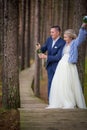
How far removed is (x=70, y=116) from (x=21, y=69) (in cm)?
1617

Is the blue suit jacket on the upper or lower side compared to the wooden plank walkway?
upper

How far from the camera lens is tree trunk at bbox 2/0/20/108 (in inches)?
365

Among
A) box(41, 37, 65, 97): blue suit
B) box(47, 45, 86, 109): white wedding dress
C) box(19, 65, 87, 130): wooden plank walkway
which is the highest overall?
box(41, 37, 65, 97): blue suit

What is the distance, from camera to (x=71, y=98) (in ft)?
31.4

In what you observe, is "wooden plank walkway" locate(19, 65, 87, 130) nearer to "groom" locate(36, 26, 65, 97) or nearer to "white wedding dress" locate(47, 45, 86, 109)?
"white wedding dress" locate(47, 45, 86, 109)

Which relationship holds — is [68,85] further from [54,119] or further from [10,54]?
[54,119]

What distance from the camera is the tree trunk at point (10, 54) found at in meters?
9.28

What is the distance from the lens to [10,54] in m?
9.41

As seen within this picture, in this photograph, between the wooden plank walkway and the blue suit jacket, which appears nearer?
the wooden plank walkway

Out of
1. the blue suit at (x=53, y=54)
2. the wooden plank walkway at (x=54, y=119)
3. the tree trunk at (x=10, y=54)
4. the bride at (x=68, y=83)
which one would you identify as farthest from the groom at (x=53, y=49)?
the wooden plank walkway at (x=54, y=119)

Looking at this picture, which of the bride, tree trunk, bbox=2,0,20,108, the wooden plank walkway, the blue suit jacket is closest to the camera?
the wooden plank walkway

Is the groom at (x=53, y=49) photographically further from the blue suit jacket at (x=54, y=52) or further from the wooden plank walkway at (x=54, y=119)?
the wooden plank walkway at (x=54, y=119)

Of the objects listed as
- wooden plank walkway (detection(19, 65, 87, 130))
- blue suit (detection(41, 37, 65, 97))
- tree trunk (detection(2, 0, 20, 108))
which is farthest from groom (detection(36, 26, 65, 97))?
wooden plank walkway (detection(19, 65, 87, 130))

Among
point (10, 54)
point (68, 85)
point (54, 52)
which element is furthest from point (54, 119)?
point (54, 52)
